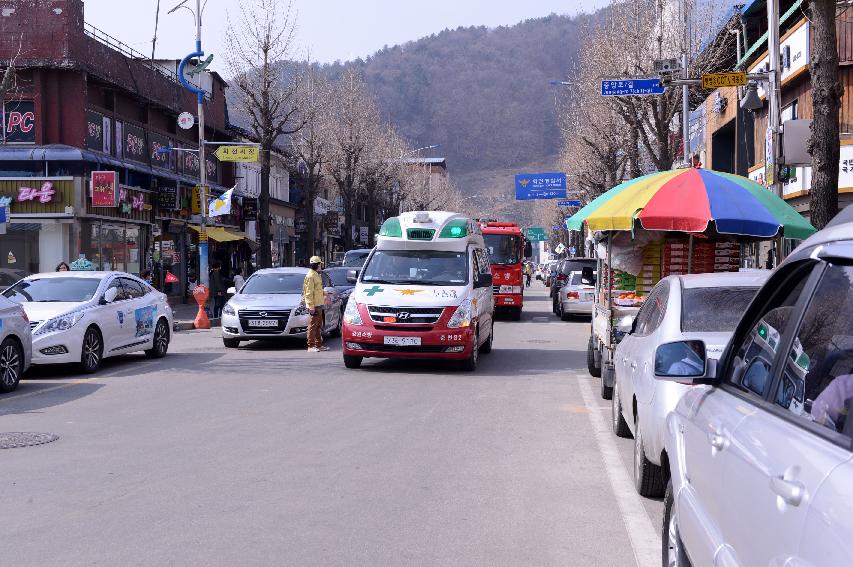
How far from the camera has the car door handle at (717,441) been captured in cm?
333

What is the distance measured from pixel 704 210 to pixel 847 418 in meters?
10.3

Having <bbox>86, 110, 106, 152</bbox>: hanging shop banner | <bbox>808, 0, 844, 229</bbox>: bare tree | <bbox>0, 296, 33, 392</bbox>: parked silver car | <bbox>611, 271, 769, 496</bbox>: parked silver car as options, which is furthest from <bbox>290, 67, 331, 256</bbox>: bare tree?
<bbox>611, 271, 769, 496</bbox>: parked silver car

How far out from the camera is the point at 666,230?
1288 centimetres

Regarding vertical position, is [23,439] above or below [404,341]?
below

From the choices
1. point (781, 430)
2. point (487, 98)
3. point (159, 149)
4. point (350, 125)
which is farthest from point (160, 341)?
point (487, 98)

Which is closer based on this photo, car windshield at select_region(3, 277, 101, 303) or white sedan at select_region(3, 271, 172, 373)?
white sedan at select_region(3, 271, 172, 373)

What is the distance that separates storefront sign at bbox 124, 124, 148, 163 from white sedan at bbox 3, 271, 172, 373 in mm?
19129

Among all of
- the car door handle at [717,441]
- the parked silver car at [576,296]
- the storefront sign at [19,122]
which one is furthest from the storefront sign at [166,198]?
the car door handle at [717,441]

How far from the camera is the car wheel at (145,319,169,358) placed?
17.4m

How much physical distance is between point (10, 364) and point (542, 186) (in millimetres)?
52678

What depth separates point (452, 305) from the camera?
15047mm

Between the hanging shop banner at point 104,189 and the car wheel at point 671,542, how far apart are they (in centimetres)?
2941

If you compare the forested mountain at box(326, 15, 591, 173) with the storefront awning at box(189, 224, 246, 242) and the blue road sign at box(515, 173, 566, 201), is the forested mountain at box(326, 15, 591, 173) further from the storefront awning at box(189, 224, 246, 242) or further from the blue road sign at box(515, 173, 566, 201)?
the storefront awning at box(189, 224, 246, 242)

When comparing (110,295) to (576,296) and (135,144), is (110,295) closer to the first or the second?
(576,296)
